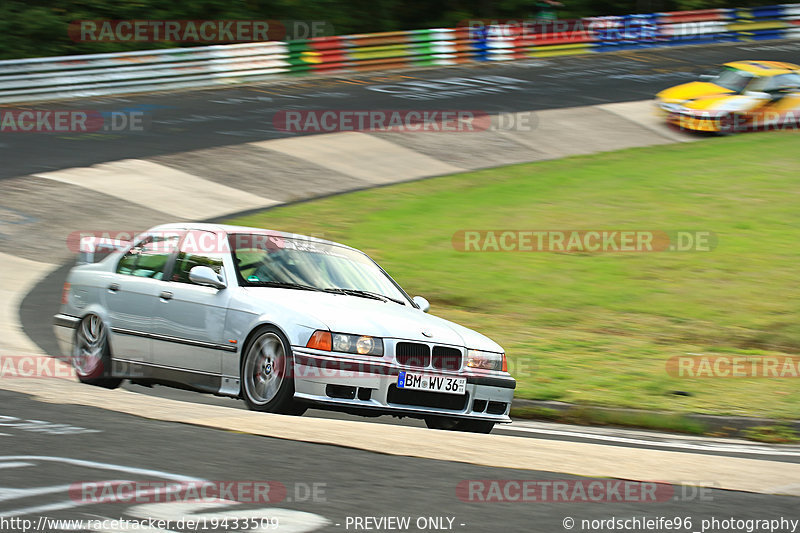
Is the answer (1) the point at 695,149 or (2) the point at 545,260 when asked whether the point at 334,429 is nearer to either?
(2) the point at 545,260

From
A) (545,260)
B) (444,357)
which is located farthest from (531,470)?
(545,260)

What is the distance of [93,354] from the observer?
8.67 metres

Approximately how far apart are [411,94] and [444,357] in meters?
20.9

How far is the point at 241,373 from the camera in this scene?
24.7 feet

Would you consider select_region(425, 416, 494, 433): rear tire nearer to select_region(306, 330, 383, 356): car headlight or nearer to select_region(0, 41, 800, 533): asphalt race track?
select_region(0, 41, 800, 533): asphalt race track

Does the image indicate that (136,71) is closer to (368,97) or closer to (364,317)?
(368,97)

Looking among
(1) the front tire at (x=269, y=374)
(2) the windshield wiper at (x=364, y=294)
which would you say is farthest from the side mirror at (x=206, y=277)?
(2) the windshield wiper at (x=364, y=294)

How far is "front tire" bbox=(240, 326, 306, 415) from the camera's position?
715 centimetres

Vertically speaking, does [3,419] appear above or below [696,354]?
above

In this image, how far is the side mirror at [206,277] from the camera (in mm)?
7773
